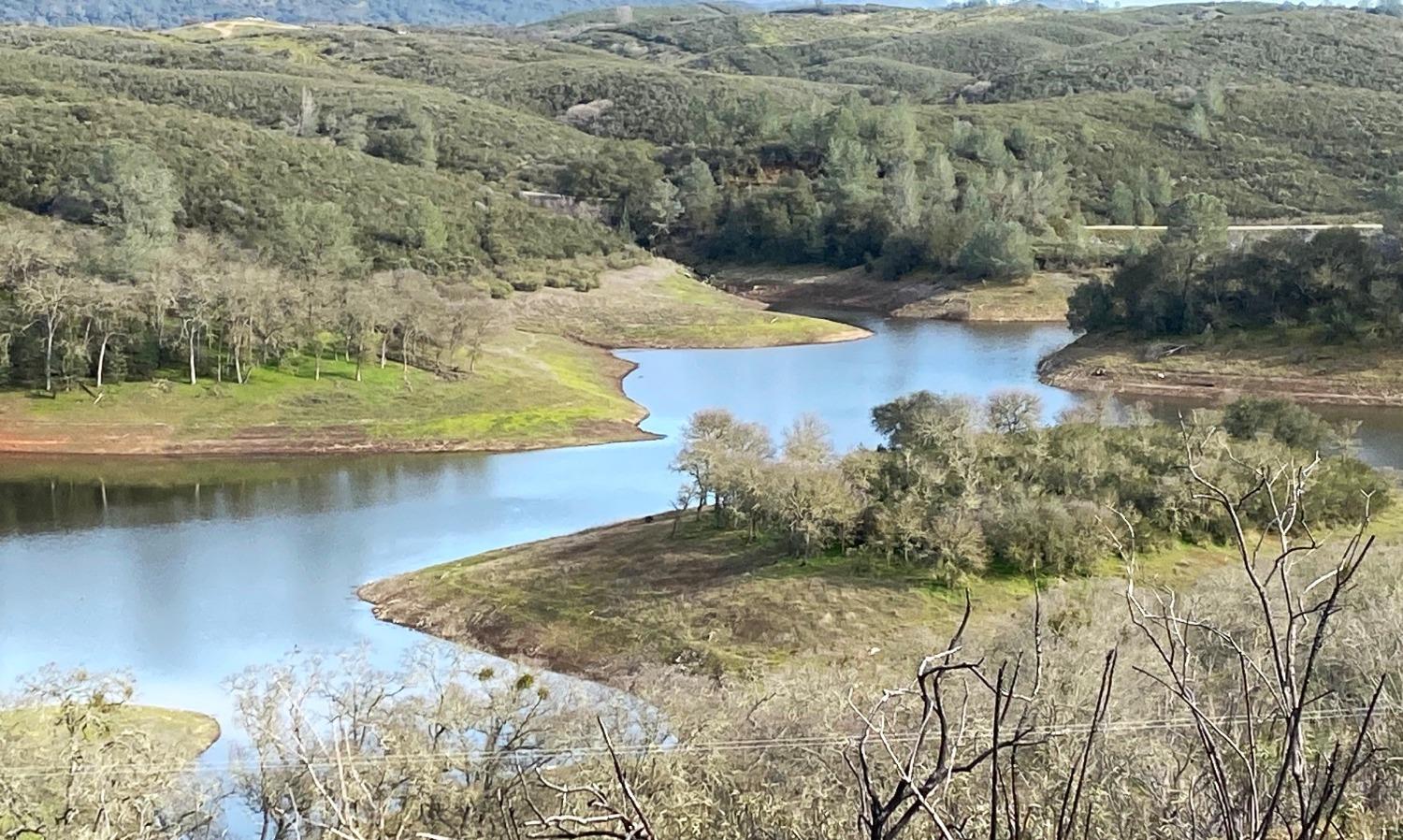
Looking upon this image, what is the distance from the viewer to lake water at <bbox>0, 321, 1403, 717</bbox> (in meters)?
A: 27.9

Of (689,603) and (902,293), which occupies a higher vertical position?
(902,293)

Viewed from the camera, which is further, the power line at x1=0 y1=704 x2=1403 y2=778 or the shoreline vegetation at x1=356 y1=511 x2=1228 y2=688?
the shoreline vegetation at x1=356 y1=511 x2=1228 y2=688

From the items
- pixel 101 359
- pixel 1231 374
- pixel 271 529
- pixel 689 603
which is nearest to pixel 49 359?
pixel 101 359

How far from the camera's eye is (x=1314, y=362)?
178 ft

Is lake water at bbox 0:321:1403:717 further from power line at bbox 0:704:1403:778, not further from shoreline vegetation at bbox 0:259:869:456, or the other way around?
power line at bbox 0:704:1403:778

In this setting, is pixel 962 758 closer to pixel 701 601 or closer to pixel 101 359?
pixel 701 601

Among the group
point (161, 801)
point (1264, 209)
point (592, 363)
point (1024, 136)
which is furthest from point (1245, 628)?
point (1024, 136)

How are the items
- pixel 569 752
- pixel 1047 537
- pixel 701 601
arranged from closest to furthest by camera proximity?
pixel 569 752 → pixel 1047 537 → pixel 701 601

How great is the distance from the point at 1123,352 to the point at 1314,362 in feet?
24.3

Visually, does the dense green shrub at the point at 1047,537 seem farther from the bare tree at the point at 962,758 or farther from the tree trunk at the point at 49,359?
the tree trunk at the point at 49,359

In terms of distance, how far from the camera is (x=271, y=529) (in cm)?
3644

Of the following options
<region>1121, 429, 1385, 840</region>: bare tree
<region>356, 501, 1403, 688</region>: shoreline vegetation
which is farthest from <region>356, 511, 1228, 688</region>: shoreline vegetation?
<region>1121, 429, 1385, 840</region>: bare tree

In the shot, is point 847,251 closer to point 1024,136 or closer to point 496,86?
point 1024,136

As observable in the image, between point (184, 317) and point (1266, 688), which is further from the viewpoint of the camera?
point (184, 317)
